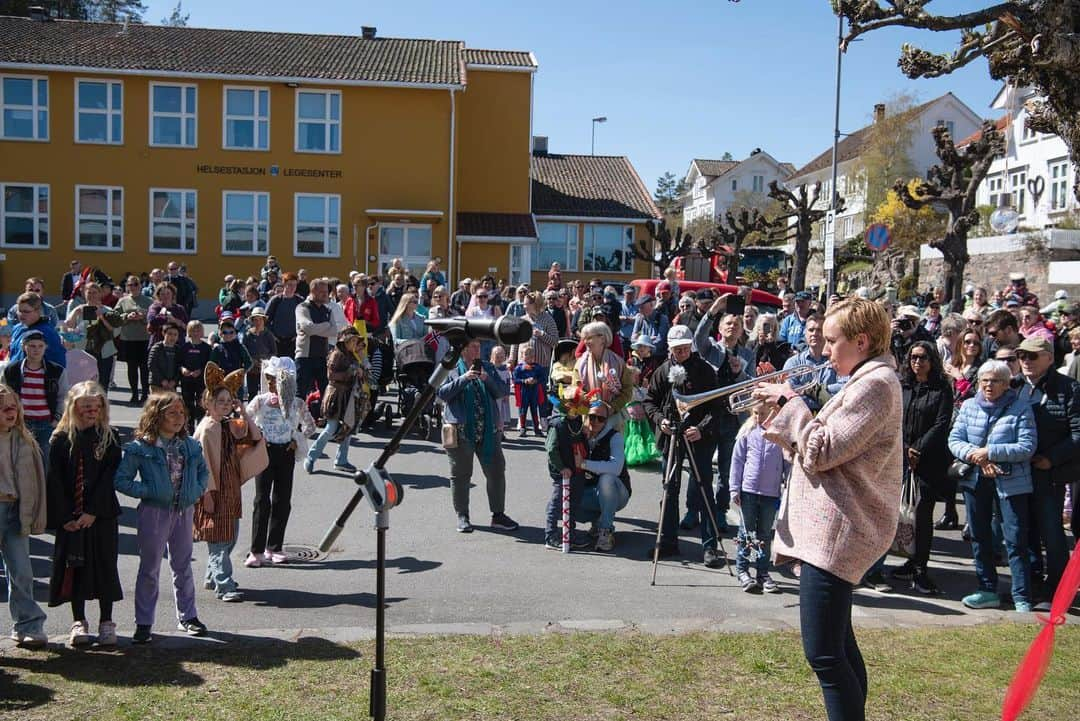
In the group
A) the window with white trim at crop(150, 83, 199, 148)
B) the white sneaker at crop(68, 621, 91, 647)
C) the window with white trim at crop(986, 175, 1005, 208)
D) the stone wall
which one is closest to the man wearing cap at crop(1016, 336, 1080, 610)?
the white sneaker at crop(68, 621, 91, 647)

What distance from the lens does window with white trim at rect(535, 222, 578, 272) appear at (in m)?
41.7

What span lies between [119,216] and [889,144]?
40.1 meters

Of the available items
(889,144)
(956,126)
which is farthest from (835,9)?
(956,126)

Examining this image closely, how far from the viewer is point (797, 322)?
1551 centimetres

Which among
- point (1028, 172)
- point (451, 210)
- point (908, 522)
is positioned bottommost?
point (908, 522)

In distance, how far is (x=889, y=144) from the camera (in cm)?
5494

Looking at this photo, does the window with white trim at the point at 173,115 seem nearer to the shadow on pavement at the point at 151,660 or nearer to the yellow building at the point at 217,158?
the yellow building at the point at 217,158

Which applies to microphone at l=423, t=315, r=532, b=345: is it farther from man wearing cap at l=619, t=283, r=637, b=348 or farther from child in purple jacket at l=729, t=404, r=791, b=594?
man wearing cap at l=619, t=283, r=637, b=348

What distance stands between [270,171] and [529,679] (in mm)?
29635

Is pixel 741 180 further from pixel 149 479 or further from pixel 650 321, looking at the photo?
pixel 149 479

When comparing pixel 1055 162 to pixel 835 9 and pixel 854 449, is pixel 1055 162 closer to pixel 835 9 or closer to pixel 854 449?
pixel 835 9

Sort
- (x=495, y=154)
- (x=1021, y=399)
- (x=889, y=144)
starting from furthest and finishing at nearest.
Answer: (x=889, y=144), (x=495, y=154), (x=1021, y=399)

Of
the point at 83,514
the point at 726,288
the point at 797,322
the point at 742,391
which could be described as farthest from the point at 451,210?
the point at 742,391

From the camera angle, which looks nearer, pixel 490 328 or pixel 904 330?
pixel 490 328
